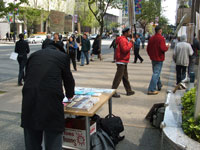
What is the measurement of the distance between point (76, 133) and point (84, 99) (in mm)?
527

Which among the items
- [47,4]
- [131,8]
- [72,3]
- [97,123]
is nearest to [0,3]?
[131,8]

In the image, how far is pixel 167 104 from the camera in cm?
437

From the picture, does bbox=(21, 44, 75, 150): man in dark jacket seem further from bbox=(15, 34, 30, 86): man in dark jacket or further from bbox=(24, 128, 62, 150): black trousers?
bbox=(15, 34, 30, 86): man in dark jacket

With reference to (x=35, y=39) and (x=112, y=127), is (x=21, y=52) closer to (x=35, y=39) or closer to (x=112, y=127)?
(x=112, y=127)

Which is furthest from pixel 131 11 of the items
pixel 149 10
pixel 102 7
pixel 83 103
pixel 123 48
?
pixel 149 10

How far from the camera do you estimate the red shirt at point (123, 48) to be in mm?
6680

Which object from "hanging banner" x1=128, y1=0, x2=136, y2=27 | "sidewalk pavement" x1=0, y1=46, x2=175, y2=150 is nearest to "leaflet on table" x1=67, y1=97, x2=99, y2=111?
"sidewalk pavement" x1=0, y1=46, x2=175, y2=150

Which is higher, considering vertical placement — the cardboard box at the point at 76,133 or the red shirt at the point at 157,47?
the red shirt at the point at 157,47

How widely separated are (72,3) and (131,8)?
52.9 meters

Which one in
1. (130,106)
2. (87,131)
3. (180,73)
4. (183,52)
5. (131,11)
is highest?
(131,11)

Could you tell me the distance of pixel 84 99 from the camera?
3809mm

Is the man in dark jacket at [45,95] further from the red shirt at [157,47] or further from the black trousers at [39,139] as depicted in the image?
the red shirt at [157,47]

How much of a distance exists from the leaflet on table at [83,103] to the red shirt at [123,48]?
10.4ft

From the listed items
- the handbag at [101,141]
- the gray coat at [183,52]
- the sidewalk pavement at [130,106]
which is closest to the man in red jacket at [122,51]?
the sidewalk pavement at [130,106]
